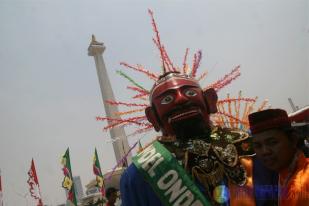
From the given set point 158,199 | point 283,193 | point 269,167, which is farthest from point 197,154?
point 283,193

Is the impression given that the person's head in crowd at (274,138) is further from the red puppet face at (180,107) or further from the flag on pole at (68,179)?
the flag on pole at (68,179)

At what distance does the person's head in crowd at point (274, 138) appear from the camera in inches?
101

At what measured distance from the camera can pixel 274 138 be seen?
2621 mm

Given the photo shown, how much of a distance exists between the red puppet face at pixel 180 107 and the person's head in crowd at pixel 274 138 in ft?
2.12

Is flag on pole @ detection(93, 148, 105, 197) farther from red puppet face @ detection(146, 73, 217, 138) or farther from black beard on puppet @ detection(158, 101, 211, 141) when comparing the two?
black beard on puppet @ detection(158, 101, 211, 141)

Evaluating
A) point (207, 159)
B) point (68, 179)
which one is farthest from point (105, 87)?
point (207, 159)

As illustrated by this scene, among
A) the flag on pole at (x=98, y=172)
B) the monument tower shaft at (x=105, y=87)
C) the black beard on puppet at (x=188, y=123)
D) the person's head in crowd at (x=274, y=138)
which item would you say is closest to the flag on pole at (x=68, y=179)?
the flag on pole at (x=98, y=172)

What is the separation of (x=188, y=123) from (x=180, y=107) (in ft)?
0.58

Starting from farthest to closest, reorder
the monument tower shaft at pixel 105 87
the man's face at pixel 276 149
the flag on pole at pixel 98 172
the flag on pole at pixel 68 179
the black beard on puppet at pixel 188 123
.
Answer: the monument tower shaft at pixel 105 87 → the flag on pole at pixel 98 172 → the flag on pole at pixel 68 179 → the black beard on puppet at pixel 188 123 → the man's face at pixel 276 149

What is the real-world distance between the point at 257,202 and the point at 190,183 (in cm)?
56

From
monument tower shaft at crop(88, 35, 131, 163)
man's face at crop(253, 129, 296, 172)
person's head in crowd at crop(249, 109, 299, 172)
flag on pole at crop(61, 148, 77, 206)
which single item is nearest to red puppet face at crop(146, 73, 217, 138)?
person's head in crowd at crop(249, 109, 299, 172)

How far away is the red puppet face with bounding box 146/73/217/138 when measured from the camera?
3309 millimetres

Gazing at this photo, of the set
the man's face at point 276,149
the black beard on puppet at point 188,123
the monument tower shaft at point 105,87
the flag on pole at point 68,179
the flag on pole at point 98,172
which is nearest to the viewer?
the man's face at point 276,149

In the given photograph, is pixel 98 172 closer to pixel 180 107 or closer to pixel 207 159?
pixel 180 107
